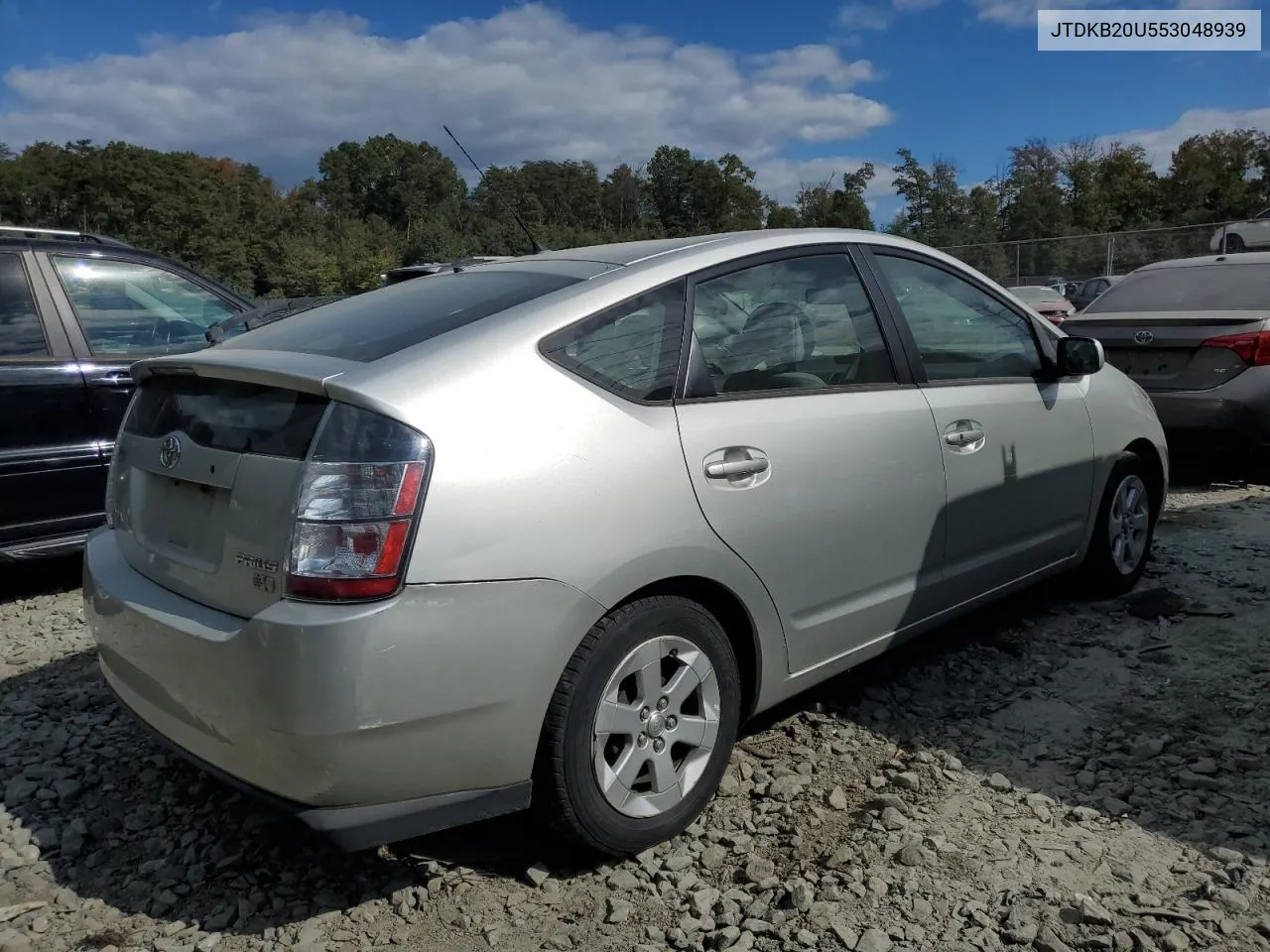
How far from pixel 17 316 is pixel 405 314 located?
3.10m

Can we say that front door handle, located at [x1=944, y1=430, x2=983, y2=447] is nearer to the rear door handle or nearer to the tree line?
the rear door handle

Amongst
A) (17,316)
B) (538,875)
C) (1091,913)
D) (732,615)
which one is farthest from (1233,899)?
(17,316)

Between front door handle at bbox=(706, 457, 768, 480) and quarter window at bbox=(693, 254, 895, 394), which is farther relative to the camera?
quarter window at bbox=(693, 254, 895, 394)

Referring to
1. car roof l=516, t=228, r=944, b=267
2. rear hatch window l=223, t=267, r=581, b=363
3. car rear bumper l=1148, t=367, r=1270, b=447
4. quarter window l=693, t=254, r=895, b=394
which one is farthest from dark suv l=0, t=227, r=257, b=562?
car rear bumper l=1148, t=367, r=1270, b=447

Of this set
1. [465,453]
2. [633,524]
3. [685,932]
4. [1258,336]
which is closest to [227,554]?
[465,453]

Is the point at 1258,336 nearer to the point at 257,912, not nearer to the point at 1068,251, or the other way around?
the point at 257,912

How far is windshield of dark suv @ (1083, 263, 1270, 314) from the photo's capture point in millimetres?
6730

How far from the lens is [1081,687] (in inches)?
144

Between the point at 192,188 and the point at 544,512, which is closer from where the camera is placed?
the point at 544,512

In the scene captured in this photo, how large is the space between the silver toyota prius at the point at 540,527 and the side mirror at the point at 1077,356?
68cm

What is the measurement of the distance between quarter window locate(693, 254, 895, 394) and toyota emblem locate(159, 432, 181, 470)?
1408 mm

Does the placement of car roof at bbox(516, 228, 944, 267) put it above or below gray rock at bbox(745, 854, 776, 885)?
above

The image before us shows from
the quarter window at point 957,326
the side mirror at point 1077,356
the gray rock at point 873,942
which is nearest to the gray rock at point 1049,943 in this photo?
the gray rock at point 873,942

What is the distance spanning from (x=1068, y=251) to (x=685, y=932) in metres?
28.1
